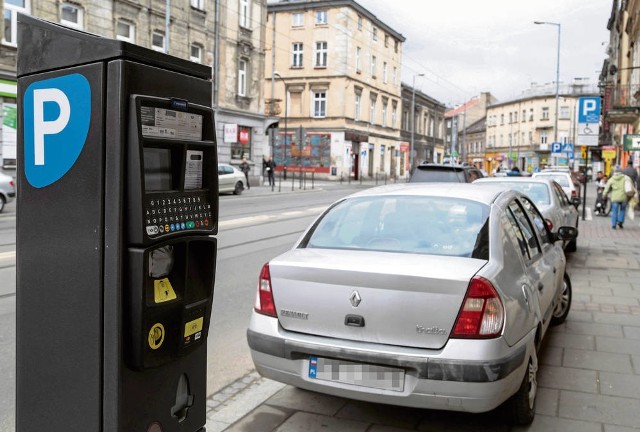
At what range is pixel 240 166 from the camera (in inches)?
1314

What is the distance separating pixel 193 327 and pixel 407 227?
7.32ft

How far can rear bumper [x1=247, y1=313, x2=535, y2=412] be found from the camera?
346 cm

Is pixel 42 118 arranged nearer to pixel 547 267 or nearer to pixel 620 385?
pixel 547 267

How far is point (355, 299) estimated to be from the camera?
12.0ft

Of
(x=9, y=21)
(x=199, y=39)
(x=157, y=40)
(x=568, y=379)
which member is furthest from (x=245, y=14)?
(x=568, y=379)

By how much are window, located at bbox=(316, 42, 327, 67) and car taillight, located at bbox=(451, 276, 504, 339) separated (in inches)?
1994

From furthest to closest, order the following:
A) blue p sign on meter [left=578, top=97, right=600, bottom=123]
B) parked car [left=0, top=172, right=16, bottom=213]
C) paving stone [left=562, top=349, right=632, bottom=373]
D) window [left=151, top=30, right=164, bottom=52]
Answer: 1. window [left=151, top=30, right=164, bottom=52]
2. blue p sign on meter [left=578, top=97, right=600, bottom=123]
3. parked car [left=0, top=172, right=16, bottom=213]
4. paving stone [left=562, top=349, right=632, bottom=373]

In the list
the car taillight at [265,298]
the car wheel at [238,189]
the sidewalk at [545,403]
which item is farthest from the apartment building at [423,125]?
the car taillight at [265,298]

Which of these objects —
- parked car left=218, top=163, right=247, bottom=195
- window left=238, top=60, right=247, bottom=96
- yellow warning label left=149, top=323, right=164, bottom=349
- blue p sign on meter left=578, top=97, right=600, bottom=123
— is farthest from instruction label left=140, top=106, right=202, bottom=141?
window left=238, top=60, right=247, bottom=96

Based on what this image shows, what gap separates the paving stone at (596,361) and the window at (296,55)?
49880mm

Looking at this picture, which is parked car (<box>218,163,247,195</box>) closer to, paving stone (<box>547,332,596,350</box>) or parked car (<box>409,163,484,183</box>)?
parked car (<box>409,163,484,183</box>)

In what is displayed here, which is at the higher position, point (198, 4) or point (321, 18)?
point (321, 18)

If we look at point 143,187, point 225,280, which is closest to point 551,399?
point 143,187

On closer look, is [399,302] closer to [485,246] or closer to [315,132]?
[485,246]
